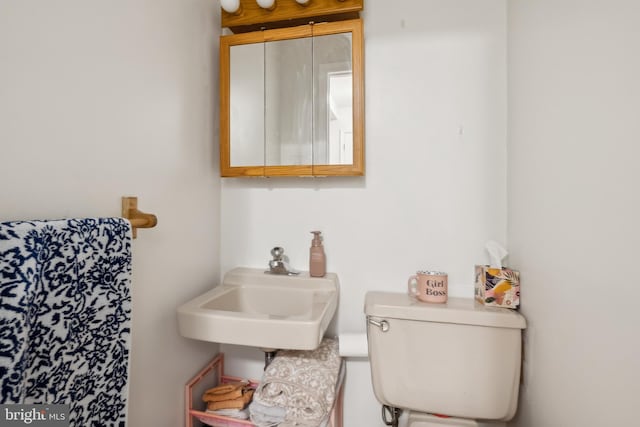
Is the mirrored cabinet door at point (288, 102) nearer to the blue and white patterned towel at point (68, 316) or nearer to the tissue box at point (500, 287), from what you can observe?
the blue and white patterned towel at point (68, 316)

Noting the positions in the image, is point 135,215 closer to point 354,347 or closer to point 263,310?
point 263,310

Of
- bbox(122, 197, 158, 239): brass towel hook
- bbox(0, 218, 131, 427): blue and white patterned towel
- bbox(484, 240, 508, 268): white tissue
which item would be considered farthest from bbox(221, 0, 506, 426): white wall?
bbox(0, 218, 131, 427): blue and white patterned towel

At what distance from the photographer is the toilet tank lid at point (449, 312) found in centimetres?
90

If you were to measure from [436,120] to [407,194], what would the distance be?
12.0 inches

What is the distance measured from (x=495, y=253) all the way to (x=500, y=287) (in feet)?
0.40

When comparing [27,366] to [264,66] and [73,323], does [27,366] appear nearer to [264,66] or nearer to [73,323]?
[73,323]

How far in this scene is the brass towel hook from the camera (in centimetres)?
76

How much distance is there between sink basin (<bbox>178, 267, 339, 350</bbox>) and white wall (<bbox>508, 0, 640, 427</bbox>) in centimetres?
62

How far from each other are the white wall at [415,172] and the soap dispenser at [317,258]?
0.05 meters

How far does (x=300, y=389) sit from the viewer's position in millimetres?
910

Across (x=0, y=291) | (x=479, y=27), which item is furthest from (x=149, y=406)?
(x=479, y=27)

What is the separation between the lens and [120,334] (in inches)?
25.5

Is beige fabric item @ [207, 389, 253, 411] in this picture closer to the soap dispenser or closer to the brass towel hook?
the soap dispenser

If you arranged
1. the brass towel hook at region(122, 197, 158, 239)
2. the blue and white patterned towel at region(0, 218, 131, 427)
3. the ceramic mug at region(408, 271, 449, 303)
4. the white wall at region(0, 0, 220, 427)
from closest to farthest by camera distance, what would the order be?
the blue and white patterned towel at region(0, 218, 131, 427), the white wall at region(0, 0, 220, 427), the brass towel hook at region(122, 197, 158, 239), the ceramic mug at region(408, 271, 449, 303)
